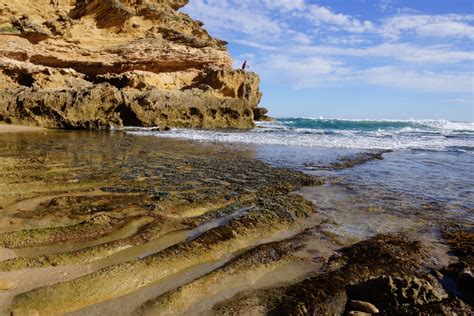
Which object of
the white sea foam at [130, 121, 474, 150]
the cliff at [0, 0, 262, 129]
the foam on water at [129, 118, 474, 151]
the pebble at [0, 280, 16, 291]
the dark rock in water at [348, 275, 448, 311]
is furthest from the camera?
the cliff at [0, 0, 262, 129]

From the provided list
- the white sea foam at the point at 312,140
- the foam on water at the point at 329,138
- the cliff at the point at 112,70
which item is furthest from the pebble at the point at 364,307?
the cliff at the point at 112,70

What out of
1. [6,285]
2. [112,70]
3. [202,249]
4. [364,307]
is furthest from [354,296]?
[112,70]

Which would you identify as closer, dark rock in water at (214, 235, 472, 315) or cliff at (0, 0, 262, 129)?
dark rock in water at (214, 235, 472, 315)

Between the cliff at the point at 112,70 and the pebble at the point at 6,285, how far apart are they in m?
18.8

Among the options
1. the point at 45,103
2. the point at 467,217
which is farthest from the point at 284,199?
the point at 45,103

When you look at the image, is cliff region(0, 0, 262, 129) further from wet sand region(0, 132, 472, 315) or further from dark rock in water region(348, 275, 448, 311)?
dark rock in water region(348, 275, 448, 311)

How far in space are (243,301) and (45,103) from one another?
20.2 metres

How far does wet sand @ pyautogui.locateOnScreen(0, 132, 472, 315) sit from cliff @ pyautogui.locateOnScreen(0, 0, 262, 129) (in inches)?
608

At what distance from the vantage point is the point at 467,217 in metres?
4.97

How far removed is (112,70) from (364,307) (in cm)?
2915

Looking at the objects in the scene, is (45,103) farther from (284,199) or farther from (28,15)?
(284,199)

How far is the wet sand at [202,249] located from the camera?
7.82 ft

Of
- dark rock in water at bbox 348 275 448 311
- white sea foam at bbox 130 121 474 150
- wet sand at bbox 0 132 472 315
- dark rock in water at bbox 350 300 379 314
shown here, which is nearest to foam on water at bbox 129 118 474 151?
white sea foam at bbox 130 121 474 150

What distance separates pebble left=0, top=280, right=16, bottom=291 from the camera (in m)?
2.31
